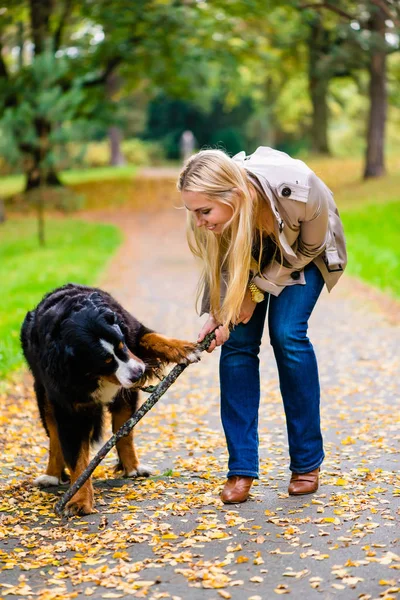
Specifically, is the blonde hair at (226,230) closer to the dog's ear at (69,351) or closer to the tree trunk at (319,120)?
the dog's ear at (69,351)

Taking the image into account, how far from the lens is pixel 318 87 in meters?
27.7

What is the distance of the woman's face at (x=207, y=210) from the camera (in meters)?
3.90

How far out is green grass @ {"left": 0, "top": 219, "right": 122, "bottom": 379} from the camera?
928cm

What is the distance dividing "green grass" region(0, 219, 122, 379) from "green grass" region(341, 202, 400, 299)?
14.0 ft

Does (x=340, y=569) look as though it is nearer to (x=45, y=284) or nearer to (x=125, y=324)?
(x=125, y=324)

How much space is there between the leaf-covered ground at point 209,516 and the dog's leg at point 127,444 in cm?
8

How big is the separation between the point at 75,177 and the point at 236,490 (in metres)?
32.0

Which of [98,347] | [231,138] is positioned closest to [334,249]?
[98,347]

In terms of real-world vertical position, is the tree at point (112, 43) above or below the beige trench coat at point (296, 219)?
below

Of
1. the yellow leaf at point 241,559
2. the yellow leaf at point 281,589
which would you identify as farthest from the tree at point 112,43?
the yellow leaf at point 281,589

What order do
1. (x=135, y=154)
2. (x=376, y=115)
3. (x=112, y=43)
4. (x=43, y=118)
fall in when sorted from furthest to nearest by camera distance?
(x=135, y=154), (x=112, y=43), (x=376, y=115), (x=43, y=118)

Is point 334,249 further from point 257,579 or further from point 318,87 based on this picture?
A: point 318,87

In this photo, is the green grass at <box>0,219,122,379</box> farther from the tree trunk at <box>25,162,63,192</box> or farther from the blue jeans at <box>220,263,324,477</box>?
→ the blue jeans at <box>220,263,324,477</box>

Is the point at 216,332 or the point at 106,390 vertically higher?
the point at 216,332
